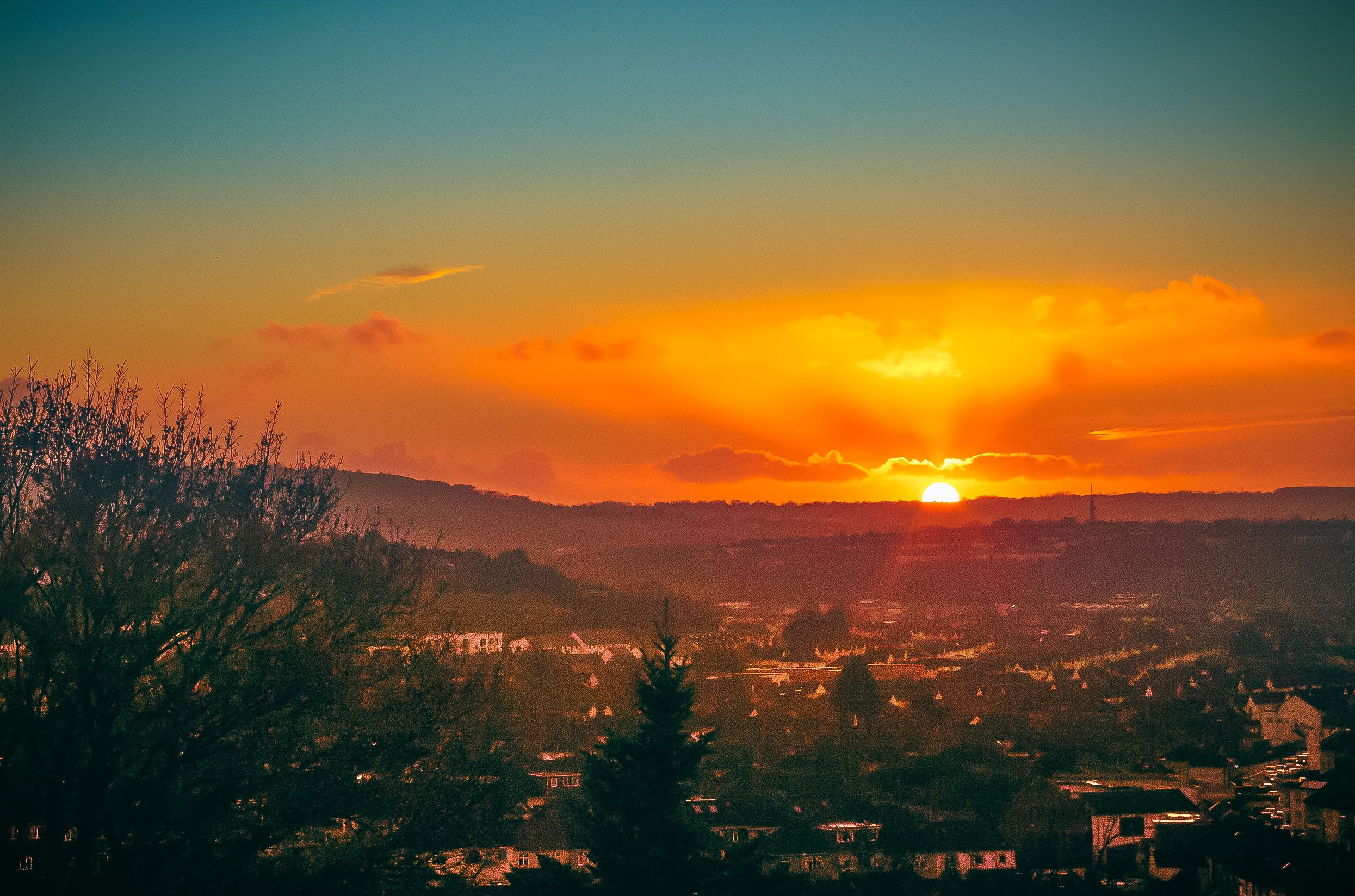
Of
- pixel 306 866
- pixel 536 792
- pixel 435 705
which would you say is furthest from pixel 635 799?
pixel 536 792

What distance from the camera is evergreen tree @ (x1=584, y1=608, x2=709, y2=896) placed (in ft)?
56.1

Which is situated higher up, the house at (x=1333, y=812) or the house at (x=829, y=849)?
the house at (x=1333, y=812)

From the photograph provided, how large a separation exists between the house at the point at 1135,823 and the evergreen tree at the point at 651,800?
14.2 metres

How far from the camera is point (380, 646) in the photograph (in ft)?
53.6

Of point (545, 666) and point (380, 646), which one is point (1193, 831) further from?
point (545, 666)

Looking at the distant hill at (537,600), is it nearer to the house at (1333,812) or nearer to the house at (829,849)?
the house at (829,849)

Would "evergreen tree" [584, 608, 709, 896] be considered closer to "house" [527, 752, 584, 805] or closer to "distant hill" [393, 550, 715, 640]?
"house" [527, 752, 584, 805]

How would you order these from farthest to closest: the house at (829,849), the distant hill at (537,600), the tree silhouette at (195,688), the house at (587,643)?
the house at (587,643) → the distant hill at (537,600) → the house at (829,849) → the tree silhouette at (195,688)

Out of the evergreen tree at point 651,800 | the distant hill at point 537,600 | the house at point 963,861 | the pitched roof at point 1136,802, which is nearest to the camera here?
the evergreen tree at point 651,800

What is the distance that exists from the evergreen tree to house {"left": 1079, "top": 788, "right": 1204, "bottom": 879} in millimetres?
14197

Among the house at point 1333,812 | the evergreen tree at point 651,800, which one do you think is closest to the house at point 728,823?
the evergreen tree at point 651,800

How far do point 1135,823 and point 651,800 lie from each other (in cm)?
1877

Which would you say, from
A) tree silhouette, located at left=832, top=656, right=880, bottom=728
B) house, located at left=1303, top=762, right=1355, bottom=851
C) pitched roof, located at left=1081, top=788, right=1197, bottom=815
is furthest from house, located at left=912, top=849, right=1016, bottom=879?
tree silhouette, located at left=832, top=656, right=880, bottom=728

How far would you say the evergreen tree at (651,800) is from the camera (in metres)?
17.1
